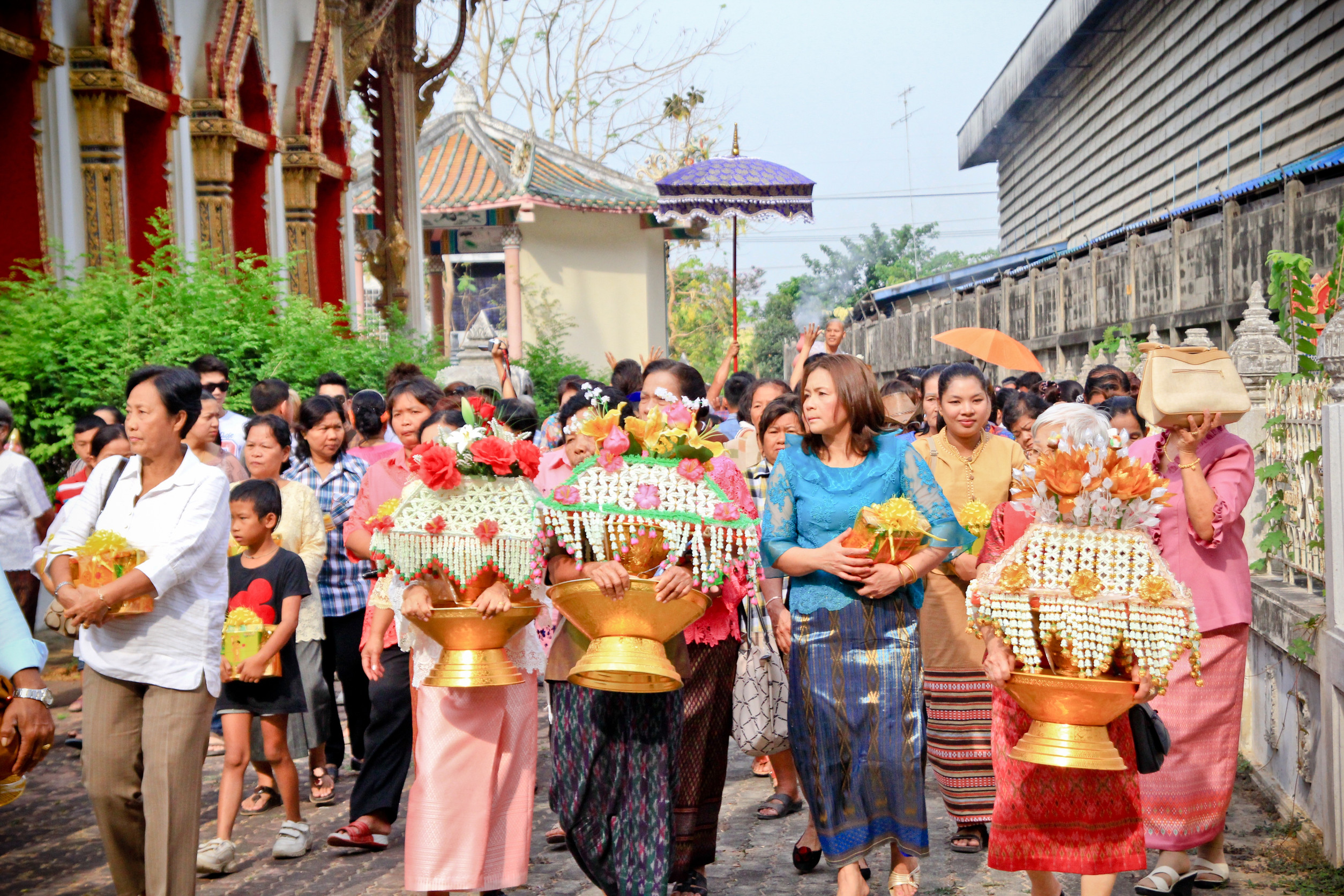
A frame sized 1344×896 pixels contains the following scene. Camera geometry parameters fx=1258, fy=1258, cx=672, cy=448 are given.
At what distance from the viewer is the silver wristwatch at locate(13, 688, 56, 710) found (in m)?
3.64

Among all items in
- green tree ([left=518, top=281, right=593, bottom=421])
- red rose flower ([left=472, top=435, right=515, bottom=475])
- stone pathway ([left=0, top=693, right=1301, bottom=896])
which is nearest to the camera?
red rose flower ([left=472, top=435, right=515, bottom=475])

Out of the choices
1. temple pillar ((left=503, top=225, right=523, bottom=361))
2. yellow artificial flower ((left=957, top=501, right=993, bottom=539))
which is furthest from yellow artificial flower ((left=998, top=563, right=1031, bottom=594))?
temple pillar ((left=503, top=225, right=523, bottom=361))

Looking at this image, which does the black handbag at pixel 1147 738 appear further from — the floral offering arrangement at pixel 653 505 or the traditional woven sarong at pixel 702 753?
the traditional woven sarong at pixel 702 753

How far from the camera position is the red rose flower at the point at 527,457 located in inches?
168

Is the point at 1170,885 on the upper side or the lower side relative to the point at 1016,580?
lower

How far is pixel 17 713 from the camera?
3.61 m

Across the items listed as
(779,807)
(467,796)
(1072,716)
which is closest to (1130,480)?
(1072,716)

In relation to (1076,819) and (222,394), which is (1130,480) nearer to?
(1076,819)

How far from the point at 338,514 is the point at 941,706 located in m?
3.17

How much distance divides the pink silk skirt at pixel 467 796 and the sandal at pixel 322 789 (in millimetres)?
1910

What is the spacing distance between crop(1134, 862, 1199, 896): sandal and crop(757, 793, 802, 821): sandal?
5.55 ft

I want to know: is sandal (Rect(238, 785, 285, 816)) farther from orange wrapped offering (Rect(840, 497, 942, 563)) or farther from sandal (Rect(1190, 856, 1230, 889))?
sandal (Rect(1190, 856, 1230, 889))

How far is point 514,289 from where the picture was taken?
80.7 feet

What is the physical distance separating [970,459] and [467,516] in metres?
2.44
